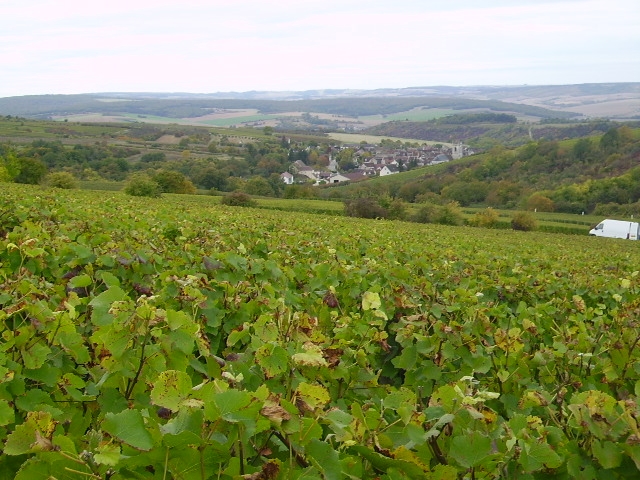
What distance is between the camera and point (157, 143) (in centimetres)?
14838

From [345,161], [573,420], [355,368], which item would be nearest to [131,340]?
[355,368]

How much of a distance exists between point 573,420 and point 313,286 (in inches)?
120

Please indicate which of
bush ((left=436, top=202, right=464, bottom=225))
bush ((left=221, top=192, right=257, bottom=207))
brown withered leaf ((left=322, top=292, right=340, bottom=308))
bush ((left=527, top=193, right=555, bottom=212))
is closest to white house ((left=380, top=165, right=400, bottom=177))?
bush ((left=527, top=193, right=555, bottom=212))

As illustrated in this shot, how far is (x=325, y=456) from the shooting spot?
1.59 metres

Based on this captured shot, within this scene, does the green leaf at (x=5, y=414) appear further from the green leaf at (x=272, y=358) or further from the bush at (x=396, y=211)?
the bush at (x=396, y=211)

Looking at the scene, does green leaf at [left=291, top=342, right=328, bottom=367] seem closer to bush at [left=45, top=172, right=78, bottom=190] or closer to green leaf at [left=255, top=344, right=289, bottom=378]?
green leaf at [left=255, top=344, right=289, bottom=378]

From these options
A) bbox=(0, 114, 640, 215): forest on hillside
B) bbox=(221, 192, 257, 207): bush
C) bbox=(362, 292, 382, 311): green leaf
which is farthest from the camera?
bbox=(0, 114, 640, 215): forest on hillside

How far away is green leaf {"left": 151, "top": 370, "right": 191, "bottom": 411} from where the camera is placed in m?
1.54

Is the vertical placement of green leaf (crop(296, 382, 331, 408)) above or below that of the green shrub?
above

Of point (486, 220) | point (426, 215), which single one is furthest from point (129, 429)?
point (486, 220)

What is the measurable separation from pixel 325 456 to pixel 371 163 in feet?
540

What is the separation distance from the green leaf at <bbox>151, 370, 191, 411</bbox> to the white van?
2520 inches

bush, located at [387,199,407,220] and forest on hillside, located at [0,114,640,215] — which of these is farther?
forest on hillside, located at [0,114,640,215]

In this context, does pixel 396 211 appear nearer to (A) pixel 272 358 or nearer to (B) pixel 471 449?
(A) pixel 272 358
